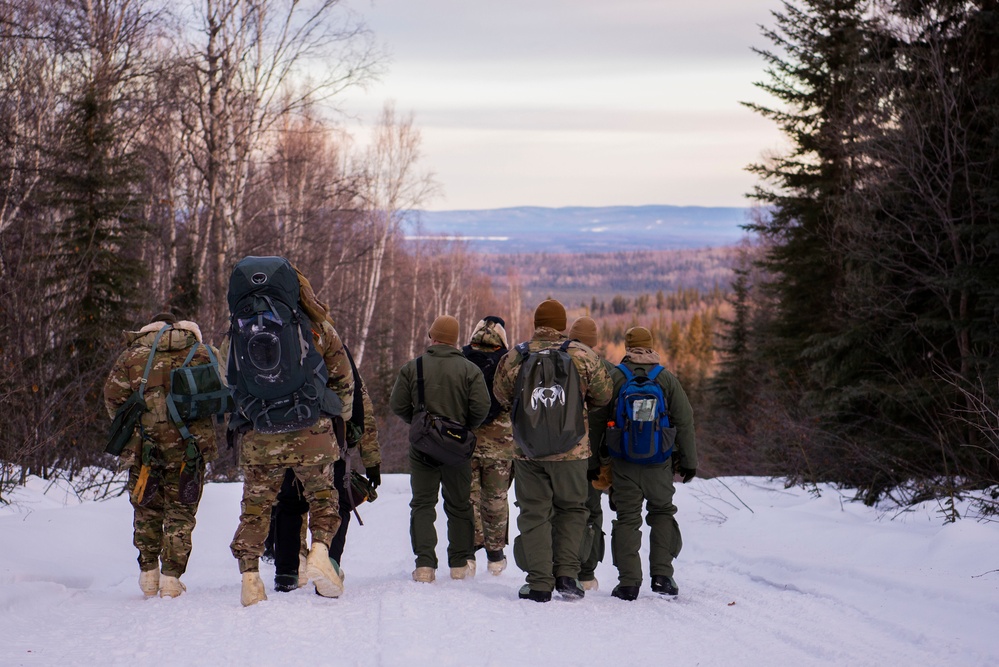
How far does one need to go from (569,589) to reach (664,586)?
2.71ft

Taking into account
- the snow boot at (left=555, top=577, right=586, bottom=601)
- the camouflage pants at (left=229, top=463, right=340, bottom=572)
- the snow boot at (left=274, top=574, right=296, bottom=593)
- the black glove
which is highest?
the black glove

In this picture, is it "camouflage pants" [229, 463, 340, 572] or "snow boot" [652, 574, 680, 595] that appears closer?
"camouflage pants" [229, 463, 340, 572]

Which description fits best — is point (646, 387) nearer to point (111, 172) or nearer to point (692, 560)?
point (692, 560)

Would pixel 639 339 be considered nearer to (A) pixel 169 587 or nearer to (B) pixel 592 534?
(B) pixel 592 534

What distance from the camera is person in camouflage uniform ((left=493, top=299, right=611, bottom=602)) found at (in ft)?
20.3

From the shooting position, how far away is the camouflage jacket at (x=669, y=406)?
6.56m

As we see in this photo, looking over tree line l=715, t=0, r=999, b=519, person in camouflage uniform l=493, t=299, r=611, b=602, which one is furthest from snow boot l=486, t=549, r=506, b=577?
tree line l=715, t=0, r=999, b=519

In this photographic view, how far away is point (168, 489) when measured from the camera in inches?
240

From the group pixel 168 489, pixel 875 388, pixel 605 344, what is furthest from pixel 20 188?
pixel 605 344

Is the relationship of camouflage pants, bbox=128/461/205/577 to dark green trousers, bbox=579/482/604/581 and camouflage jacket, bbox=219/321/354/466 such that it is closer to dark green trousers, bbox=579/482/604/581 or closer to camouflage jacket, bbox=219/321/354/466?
camouflage jacket, bbox=219/321/354/466

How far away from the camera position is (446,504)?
7.21 metres

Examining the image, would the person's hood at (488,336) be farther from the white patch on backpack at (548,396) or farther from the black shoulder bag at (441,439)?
the white patch on backpack at (548,396)

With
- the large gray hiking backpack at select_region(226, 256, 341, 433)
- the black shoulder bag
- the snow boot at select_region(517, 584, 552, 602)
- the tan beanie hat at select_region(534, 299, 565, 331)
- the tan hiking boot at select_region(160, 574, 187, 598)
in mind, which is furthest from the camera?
the black shoulder bag

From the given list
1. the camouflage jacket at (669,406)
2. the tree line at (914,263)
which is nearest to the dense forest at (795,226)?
the tree line at (914,263)
